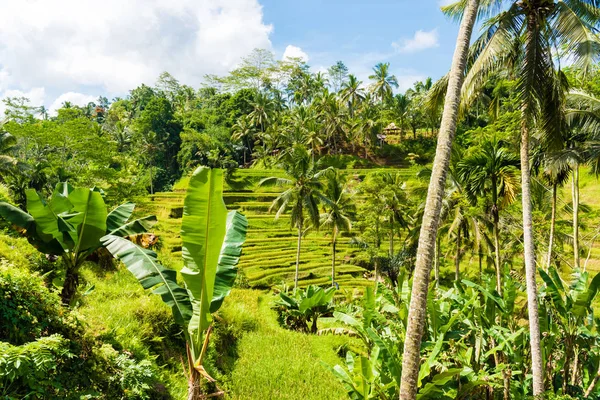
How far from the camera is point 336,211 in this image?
77.0 ft

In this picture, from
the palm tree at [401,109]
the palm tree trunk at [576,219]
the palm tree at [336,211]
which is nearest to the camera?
the palm tree trunk at [576,219]

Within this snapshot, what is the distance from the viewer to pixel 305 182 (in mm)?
21984

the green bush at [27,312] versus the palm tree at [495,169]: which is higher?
the palm tree at [495,169]

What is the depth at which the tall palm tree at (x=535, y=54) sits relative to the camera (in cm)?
704

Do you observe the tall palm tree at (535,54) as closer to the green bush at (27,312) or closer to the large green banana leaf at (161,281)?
the large green banana leaf at (161,281)

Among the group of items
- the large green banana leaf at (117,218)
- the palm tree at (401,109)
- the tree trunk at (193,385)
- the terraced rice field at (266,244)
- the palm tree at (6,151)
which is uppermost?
the palm tree at (401,109)

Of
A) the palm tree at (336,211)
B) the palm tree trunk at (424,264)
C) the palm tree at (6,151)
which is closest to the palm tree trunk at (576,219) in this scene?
the palm tree trunk at (424,264)

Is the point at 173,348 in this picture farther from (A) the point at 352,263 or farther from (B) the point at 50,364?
(A) the point at 352,263

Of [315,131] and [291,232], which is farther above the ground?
[315,131]

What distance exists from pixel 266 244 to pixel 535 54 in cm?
2664

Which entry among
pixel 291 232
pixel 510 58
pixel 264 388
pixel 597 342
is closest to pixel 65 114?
pixel 291 232

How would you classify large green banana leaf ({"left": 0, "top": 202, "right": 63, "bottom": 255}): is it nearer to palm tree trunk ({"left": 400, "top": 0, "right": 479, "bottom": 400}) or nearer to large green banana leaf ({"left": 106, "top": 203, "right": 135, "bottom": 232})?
large green banana leaf ({"left": 106, "top": 203, "right": 135, "bottom": 232})

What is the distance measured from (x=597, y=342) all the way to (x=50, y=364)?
428 inches

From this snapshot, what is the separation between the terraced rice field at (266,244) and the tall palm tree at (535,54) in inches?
668
